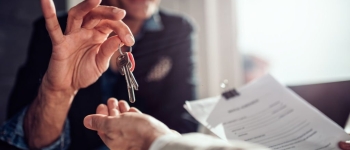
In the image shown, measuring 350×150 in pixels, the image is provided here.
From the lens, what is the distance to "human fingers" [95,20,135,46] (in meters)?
0.44

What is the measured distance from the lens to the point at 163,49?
3.24 ft

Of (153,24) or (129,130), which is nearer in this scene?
(129,130)

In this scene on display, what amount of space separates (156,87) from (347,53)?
0.80 meters

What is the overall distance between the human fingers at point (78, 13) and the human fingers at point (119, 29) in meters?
0.03

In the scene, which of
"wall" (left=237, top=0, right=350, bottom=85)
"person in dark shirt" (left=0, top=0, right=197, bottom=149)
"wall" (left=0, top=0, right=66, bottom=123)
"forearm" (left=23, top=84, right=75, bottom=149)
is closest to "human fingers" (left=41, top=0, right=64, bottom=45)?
"person in dark shirt" (left=0, top=0, right=197, bottom=149)

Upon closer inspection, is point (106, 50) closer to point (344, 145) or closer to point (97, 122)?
point (97, 122)

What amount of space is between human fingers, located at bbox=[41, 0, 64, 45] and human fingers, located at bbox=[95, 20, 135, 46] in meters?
0.05

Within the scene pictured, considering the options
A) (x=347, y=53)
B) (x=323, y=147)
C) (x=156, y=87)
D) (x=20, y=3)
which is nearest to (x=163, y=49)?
(x=156, y=87)

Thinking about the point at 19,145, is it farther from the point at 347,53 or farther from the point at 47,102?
the point at 347,53

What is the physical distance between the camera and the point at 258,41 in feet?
4.87

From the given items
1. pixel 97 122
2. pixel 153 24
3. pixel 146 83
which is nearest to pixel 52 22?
pixel 97 122

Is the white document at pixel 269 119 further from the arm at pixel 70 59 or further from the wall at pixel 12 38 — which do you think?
the wall at pixel 12 38

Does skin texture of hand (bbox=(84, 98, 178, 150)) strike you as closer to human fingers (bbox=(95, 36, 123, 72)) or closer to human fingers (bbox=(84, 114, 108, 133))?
human fingers (bbox=(84, 114, 108, 133))

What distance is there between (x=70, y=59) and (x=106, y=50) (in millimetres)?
57
